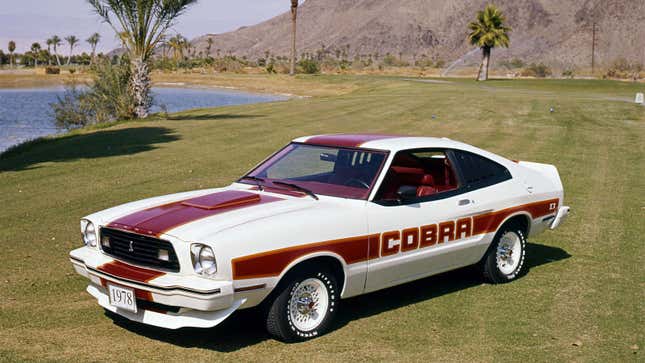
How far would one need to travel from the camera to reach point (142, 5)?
28.2 meters

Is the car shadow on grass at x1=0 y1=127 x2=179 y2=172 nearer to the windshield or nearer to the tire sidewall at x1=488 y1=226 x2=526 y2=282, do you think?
the windshield

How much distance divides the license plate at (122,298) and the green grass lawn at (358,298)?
0.34 meters

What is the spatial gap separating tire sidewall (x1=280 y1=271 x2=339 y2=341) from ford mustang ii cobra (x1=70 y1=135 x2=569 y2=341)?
0.04 feet

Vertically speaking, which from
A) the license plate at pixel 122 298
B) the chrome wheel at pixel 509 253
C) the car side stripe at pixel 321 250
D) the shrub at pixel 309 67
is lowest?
the shrub at pixel 309 67

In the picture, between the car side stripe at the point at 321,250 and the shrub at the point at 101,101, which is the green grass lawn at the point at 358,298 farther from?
the shrub at the point at 101,101

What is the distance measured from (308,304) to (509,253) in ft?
9.45

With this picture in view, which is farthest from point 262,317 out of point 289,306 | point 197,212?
point 197,212

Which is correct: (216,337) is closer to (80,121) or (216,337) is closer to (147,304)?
(147,304)

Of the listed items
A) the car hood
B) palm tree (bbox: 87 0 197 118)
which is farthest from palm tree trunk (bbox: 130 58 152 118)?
the car hood

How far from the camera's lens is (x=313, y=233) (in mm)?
6402

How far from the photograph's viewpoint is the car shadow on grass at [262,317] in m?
6.51

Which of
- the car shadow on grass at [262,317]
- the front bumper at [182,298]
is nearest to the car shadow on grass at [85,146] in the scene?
the car shadow on grass at [262,317]

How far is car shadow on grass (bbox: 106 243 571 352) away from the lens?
6.51 m

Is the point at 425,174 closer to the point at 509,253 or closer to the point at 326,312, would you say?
the point at 509,253
